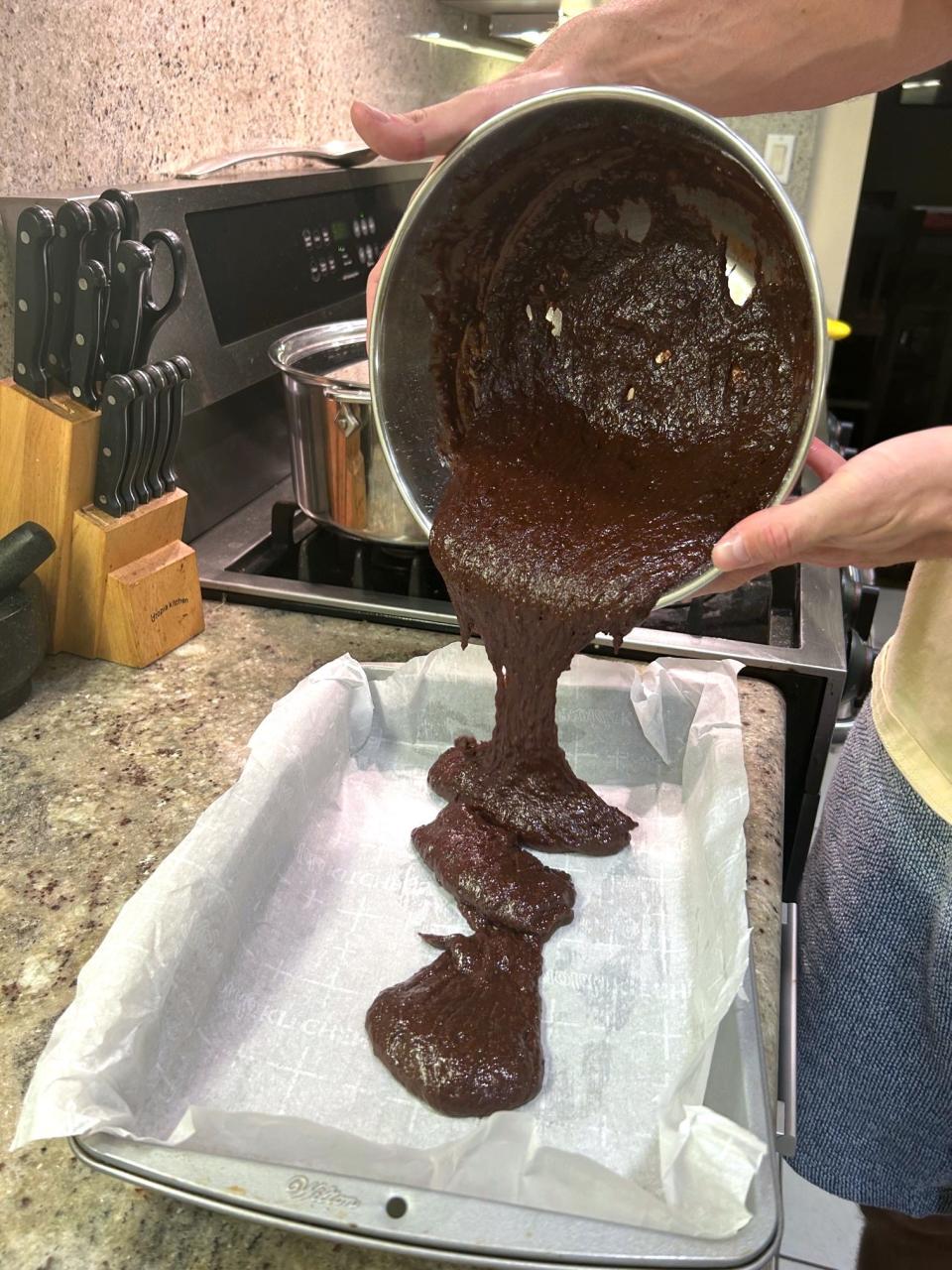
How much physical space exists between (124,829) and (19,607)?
299 millimetres

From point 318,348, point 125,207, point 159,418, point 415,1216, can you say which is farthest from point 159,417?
point 415,1216

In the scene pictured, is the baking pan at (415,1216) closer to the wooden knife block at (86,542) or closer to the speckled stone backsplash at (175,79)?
the wooden knife block at (86,542)

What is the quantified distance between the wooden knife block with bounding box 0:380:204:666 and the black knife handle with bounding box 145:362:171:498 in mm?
30

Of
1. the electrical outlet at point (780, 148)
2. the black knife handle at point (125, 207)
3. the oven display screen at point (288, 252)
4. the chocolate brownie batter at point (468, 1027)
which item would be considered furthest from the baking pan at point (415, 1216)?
the electrical outlet at point (780, 148)

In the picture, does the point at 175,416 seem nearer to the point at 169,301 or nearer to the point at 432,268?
the point at 169,301

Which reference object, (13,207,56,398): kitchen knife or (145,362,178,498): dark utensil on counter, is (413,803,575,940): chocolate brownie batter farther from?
(13,207,56,398): kitchen knife

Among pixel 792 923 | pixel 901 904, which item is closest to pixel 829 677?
pixel 901 904

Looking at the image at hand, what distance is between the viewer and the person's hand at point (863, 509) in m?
0.74

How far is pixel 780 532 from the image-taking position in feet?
2.44

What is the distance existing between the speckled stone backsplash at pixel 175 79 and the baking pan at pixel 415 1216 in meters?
1.02

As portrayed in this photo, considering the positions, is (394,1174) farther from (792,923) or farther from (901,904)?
(901,904)

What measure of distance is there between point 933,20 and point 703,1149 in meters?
1.06

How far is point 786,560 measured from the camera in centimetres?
77

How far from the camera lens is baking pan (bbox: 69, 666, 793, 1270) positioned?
1.92 feet
